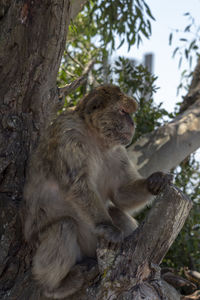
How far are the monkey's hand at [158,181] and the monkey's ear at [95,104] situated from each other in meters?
0.72

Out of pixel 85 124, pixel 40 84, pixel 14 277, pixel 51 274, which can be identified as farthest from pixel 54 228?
pixel 40 84

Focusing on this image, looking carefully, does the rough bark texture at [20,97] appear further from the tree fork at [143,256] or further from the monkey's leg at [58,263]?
the tree fork at [143,256]

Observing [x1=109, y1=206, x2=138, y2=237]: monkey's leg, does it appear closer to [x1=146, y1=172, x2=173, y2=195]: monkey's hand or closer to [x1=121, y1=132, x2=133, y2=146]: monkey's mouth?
[x1=146, y1=172, x2=173, y2=195]: monkey's hand

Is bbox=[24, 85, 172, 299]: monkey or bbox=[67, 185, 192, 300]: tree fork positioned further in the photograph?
bbox=[24, 85, 172, 299]: monkey

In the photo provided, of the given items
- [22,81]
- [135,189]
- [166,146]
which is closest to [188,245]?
[166,146]

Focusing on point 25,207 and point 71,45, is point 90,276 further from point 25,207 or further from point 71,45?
point 71,45

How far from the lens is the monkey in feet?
9.31

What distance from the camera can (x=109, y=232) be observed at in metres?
2.62

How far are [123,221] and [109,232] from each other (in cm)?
73

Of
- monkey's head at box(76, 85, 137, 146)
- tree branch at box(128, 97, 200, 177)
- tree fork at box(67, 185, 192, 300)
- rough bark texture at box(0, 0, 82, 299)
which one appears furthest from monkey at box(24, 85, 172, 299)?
tree branch at box(128, 97, 200, 177)

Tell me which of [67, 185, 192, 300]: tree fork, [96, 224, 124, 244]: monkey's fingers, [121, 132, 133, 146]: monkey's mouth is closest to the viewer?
[67, 185, 192, 300]: tree fork

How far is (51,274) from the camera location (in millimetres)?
2832

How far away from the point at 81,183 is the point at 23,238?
31.1 inches

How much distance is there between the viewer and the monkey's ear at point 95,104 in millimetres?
3240
